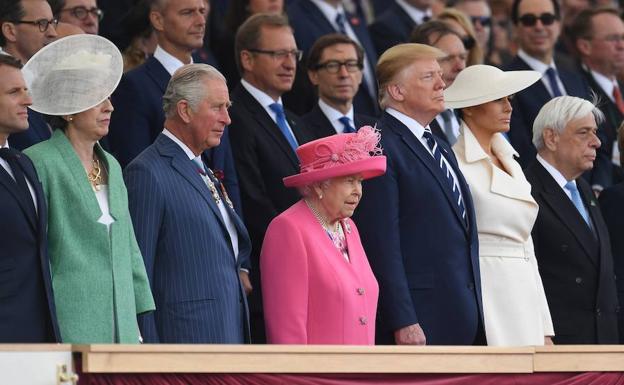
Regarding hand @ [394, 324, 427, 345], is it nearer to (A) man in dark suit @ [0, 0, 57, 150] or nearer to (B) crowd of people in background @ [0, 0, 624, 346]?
(B) crowd of people in background @ [0, 0, 624, 346]

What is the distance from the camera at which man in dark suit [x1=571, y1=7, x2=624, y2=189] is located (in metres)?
11.1

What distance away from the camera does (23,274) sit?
5.95 m

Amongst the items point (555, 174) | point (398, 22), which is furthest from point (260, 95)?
point (398, 22)

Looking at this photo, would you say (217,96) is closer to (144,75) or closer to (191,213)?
(191,213)

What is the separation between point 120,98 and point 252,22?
1.23 m

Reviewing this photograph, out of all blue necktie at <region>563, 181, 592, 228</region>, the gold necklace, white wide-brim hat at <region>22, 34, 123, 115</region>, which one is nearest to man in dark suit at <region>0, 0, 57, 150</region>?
white wide-brim hat at <region>22, 34, 123, 115</region>

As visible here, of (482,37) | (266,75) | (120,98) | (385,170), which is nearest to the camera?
(385,170)

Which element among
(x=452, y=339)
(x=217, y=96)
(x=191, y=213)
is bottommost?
(x=452, y=339)

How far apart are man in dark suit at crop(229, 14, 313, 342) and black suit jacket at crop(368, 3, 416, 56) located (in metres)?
2.32

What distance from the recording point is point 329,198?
694cm

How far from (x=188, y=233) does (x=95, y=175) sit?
501 millimetres

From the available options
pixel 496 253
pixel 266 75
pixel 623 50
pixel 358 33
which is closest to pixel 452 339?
pixel 496 253

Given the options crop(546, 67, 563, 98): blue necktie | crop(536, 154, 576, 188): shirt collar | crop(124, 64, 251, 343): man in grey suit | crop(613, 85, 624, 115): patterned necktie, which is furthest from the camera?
crop(613, 85, 624, 115): patterned necktie

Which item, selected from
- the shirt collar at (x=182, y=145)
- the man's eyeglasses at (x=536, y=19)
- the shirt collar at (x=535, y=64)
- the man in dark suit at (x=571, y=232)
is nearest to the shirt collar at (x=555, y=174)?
the man in dark suit at (x=571, y=232)
